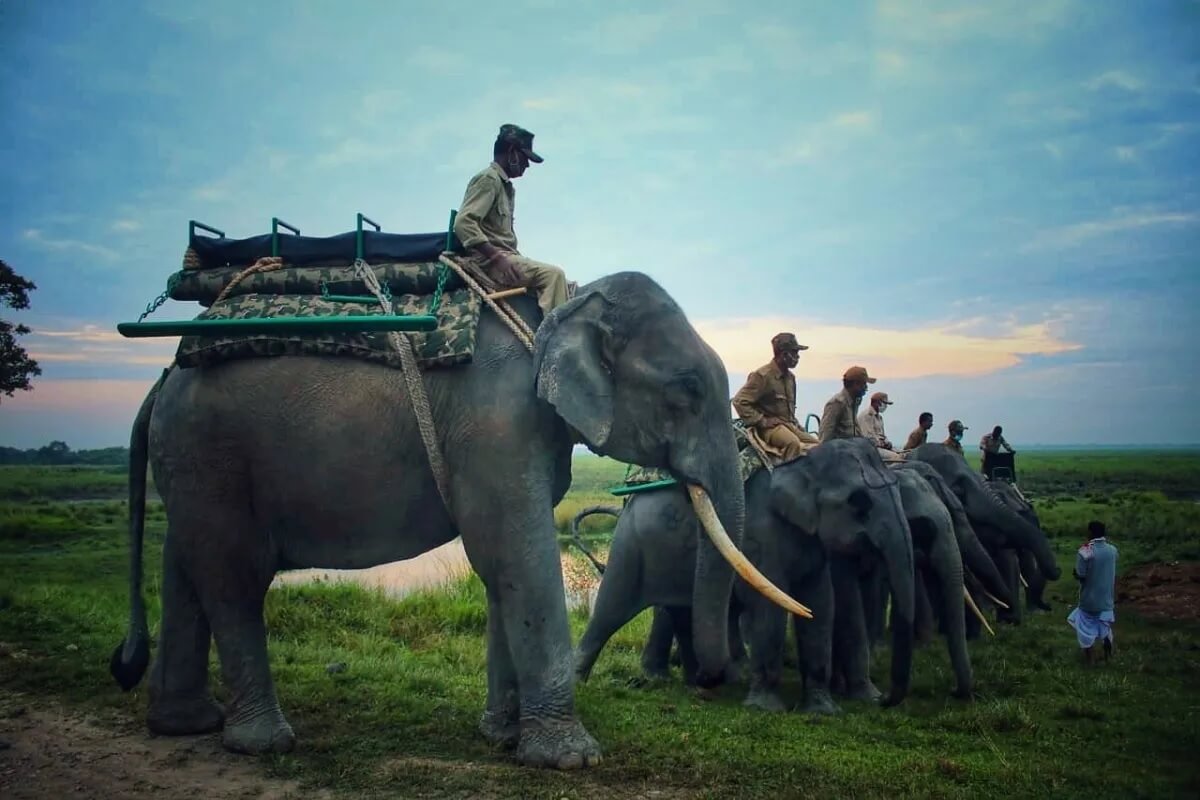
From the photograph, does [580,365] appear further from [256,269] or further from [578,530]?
[578,530]

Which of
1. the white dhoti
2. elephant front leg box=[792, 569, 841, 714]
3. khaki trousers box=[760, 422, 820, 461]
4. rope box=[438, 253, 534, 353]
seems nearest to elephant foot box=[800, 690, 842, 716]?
elephant front leg box=[792, 569, 841, 714]

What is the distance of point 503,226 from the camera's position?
625cm

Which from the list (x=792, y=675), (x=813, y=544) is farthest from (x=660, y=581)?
(x=792, y=675)

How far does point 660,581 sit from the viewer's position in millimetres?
8234

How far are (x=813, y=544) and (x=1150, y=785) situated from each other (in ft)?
10.2

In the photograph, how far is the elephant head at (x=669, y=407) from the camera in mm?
5477

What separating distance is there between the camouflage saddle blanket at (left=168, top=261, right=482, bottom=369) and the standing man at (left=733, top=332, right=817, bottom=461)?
361 cm

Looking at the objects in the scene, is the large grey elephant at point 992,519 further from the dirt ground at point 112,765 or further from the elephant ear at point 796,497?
the dirt ground at point 112,765

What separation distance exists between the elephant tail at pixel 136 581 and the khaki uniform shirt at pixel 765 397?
15.8 ft

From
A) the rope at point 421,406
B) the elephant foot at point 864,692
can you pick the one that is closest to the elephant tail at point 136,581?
the rope at point 421,406

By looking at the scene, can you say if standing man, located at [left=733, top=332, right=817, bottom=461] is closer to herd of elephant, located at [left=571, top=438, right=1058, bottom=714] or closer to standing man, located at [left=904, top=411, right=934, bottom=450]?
herd of elephant, located at [left=571, top=438, right=1058, bottom=714]

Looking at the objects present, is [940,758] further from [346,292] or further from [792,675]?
[346,292]

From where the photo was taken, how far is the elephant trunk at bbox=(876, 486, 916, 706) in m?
7.14

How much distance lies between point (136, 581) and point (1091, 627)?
821cm
